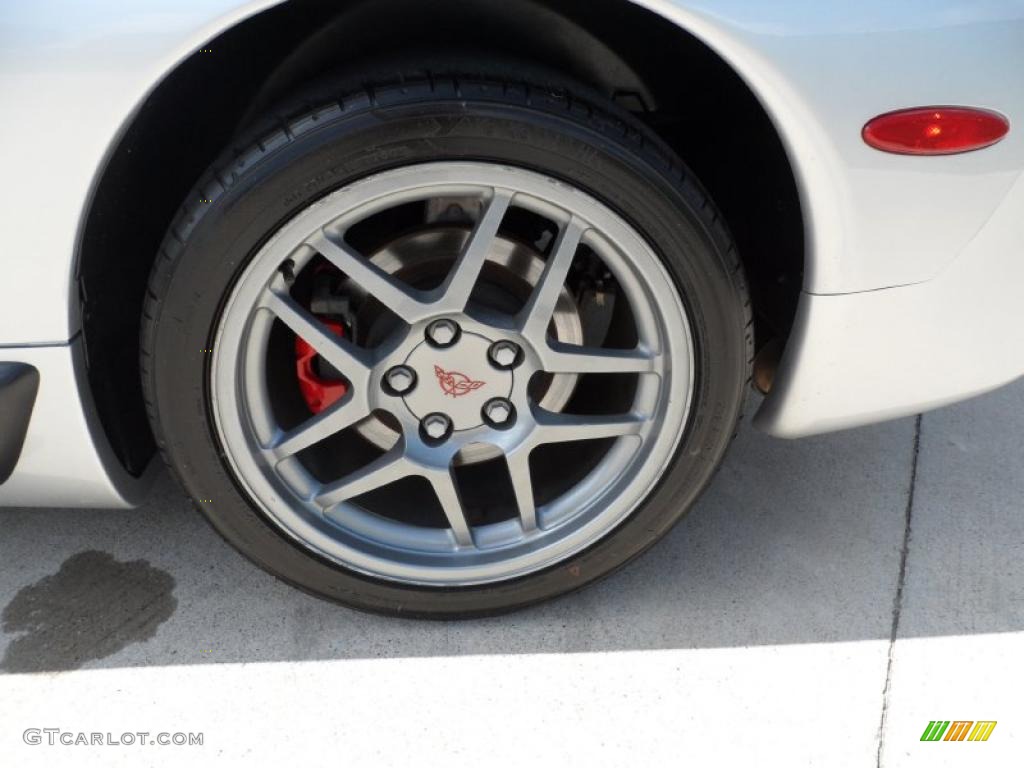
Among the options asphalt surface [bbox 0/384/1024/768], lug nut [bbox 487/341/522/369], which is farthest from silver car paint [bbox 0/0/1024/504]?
lug nut [bbox 487/341/522/369]

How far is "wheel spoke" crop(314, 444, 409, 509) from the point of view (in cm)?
161

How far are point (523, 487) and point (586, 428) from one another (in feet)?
0.47

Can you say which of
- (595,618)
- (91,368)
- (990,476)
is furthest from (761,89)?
(990,476)

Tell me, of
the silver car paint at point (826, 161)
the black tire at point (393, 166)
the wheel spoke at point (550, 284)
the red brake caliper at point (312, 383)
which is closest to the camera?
the silver car paint at point (826, 161)

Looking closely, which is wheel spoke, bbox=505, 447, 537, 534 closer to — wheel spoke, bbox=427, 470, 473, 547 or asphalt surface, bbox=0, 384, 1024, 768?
wheel spoke, bbox=427, 470, 473, 547

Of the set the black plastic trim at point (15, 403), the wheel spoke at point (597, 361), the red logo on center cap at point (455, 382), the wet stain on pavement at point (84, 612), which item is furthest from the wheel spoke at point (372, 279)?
the wet stain on pavement at point (84, 612)

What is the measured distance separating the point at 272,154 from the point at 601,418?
66cm

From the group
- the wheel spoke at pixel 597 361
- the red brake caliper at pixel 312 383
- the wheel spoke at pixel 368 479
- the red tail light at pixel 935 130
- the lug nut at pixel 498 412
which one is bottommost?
the wheel spoke at pixel 368 479

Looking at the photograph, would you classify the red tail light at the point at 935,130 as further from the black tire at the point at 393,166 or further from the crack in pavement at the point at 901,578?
the crack in pavement at the point at 901,578

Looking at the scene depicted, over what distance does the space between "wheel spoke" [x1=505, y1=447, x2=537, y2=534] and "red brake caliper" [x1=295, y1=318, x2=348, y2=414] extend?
1.15 ft

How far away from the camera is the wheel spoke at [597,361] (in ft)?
5.09

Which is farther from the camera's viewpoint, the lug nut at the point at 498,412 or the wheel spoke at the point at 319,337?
the lug nut at the point at 498,412

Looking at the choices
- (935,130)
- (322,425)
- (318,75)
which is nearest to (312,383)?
(322,425)

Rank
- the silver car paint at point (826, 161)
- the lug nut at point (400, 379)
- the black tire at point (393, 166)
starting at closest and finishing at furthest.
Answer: the silver car paint at point (826, 161) → the black tire at point (393, 166) → the lug nut at point (400, 379)
